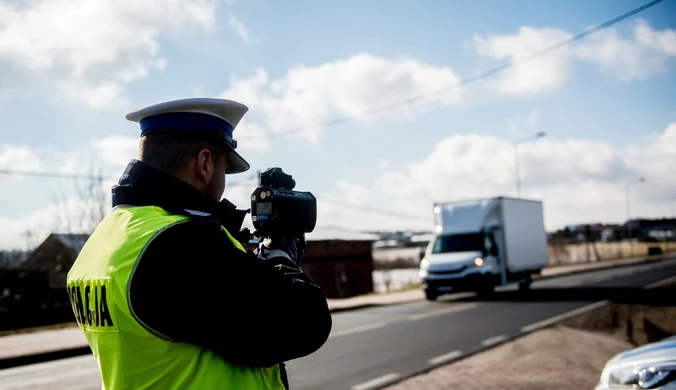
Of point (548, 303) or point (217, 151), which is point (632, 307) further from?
point (217, 151)

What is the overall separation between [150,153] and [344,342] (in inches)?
378

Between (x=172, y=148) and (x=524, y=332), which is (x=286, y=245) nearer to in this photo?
(x=172, y=148)

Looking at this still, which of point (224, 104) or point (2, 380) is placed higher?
point (224, 104)

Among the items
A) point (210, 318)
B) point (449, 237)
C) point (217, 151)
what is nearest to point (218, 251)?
point (210, 318)

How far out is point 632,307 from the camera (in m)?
13.9

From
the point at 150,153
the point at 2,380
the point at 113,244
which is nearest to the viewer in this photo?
the point at 113,244

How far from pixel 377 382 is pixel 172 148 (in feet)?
20.8

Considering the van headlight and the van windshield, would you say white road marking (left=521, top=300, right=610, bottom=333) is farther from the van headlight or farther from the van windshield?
the van headlight

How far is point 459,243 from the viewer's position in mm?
19062

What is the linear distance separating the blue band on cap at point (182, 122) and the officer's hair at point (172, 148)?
18mm

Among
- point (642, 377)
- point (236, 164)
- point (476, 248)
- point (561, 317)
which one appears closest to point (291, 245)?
point (236, 164)

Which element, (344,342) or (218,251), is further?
(344,342)

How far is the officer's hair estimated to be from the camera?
5.51 ft

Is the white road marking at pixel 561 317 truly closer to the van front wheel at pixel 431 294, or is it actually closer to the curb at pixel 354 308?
the van front wheel at pixel 431 294
